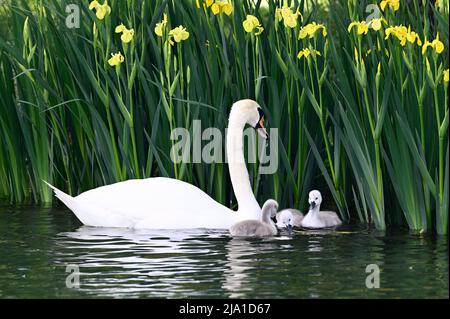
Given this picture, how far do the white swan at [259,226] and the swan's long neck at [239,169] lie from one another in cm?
14

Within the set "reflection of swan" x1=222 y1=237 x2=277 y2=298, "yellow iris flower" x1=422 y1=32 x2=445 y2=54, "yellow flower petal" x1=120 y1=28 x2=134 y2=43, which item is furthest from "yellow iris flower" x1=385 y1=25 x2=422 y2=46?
"yellow flower petal" x1=120 y1=28 x2=134 y2=43

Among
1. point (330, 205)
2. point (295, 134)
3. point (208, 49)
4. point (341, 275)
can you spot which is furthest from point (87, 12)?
point (341, 275)

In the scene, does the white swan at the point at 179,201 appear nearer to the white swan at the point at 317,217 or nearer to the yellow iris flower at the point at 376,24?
the white swan at the point at 317,217

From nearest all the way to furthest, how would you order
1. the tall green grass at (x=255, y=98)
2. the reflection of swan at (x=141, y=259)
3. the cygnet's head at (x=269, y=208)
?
the reflection of swan at (x=141, y=259) → the tall green grass at (x=255, y=98) → the cygnet's head at (x=269, y=208)

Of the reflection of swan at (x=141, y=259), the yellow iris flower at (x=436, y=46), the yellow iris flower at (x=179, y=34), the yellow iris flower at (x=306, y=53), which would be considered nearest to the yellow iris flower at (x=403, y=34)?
the yellow iris flower at (x=436, y=46)

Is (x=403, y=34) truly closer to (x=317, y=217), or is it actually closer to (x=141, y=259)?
(x=317, y=217)

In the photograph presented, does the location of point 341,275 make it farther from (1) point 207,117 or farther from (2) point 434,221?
(1) point 207,117

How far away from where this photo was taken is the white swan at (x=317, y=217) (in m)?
11.1

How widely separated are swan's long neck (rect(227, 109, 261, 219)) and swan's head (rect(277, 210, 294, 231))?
291mm

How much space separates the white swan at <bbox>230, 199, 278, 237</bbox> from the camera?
10.7 meters

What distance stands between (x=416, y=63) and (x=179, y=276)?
3.18 meters

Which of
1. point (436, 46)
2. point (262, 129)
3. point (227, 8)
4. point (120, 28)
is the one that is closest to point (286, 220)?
point (262, 129)

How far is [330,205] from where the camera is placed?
12.7 meters

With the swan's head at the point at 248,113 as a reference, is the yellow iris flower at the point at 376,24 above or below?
above
